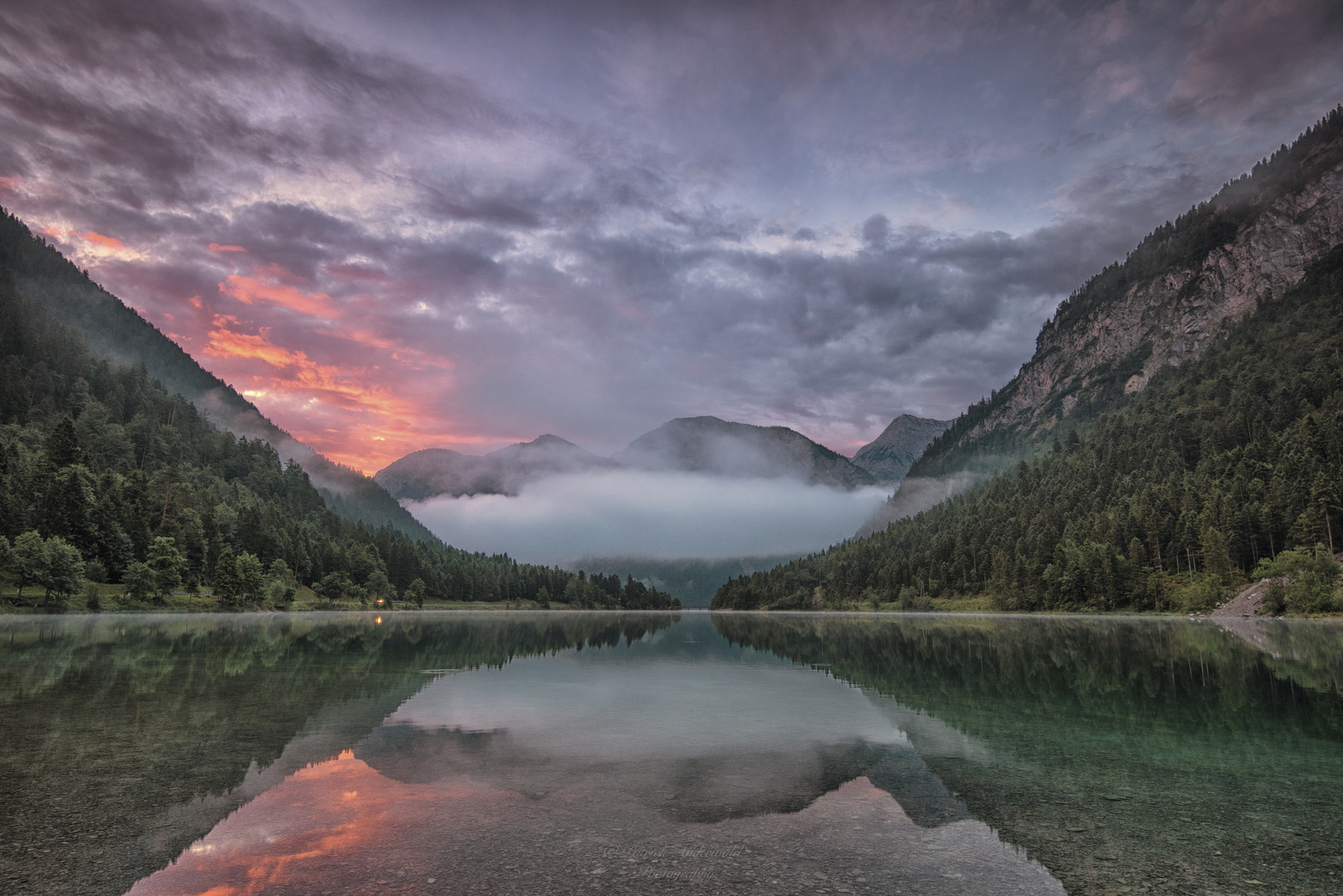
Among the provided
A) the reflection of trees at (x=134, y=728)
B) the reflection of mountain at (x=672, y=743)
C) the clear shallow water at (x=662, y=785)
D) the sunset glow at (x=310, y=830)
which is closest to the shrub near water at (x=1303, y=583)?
the clear shallow water at (x=662, y=785)

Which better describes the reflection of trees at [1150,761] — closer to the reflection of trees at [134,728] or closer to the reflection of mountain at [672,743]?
the reflection of mountain at [672,743]

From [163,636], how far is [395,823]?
6821 cm

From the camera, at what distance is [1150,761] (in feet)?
61.0

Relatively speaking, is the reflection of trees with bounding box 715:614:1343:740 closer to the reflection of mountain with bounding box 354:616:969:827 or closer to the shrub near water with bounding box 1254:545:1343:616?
the reflection of mountain with bounding box 354:616:969:827

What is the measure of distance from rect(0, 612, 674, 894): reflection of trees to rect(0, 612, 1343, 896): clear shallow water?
108mm

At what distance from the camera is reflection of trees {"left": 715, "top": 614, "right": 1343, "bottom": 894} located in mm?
11703

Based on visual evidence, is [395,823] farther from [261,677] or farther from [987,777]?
[261,677]

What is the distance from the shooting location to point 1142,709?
2723cm

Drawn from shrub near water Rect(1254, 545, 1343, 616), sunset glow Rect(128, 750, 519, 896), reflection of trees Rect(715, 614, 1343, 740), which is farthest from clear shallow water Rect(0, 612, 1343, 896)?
shrub near water Rect(1254, 545, 1343, 616)

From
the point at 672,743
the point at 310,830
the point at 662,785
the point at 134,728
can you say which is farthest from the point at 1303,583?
the point at 134,728

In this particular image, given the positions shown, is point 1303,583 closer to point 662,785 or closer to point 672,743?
point 672,743

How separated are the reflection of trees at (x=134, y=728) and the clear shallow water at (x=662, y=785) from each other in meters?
0.11

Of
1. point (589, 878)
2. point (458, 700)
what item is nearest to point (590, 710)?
point (458, 700)

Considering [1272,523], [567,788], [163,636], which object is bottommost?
[163,636]
